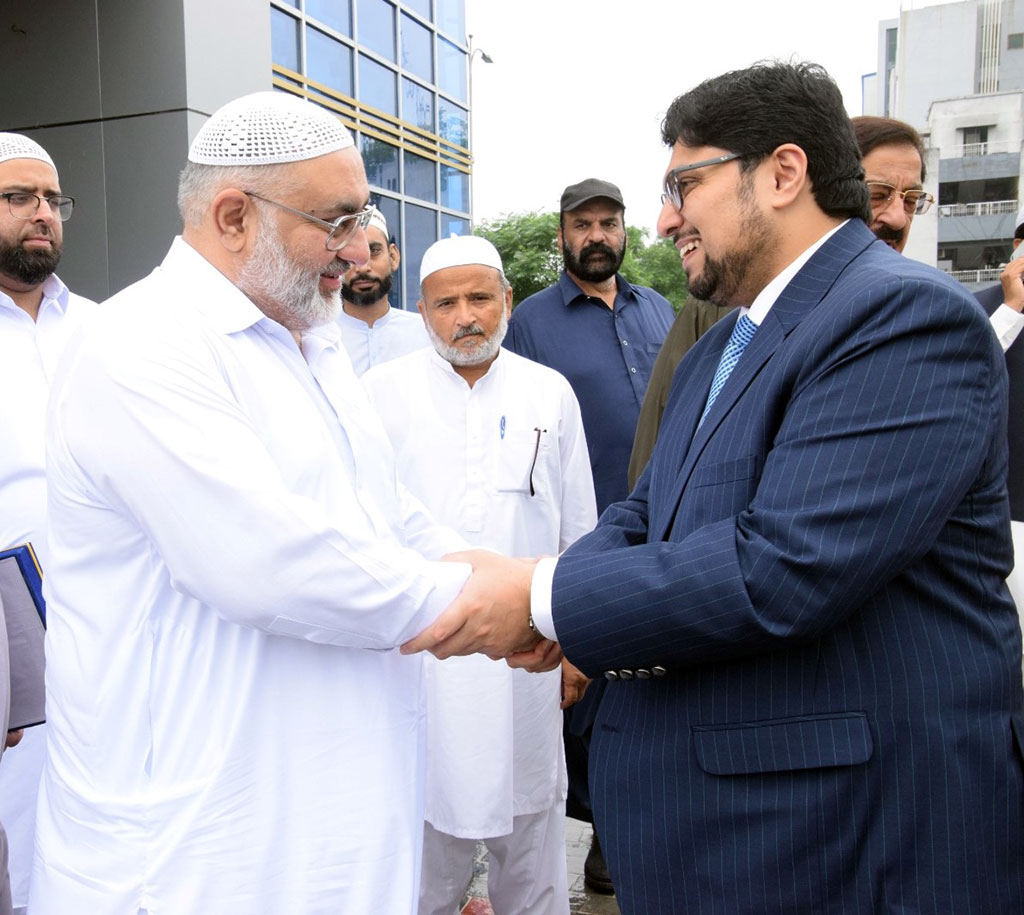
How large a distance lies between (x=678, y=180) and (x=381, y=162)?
17.0 metres

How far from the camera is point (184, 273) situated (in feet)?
6.61

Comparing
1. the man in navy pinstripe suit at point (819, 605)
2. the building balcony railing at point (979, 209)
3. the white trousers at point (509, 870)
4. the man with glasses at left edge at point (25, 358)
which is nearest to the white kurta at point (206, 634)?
the man in navy pinstripe suit at point (819, 605)

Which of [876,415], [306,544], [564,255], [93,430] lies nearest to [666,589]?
[876,415]

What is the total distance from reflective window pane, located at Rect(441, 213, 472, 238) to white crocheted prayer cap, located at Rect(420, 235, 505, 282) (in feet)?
55.2

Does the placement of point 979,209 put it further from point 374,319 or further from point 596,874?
point 596,874

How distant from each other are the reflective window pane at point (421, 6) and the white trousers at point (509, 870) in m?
18.5

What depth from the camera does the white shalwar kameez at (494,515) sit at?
330 centimetres

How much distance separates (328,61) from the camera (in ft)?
53.6

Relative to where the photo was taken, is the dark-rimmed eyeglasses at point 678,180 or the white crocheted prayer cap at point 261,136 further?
the white crocheted prayer cap at point 261,136

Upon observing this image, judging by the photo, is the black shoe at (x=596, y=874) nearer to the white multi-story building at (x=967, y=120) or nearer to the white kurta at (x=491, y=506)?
the white kurta at (x=491, y=506)

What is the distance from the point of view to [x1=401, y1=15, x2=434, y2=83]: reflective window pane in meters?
19.0

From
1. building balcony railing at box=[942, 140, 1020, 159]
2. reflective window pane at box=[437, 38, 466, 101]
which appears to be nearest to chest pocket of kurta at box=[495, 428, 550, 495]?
reflective window pane at box=[437, 38, 466, 101]

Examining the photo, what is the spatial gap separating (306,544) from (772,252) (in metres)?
1.01

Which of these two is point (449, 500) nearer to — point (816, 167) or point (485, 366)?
point (485, 366)
